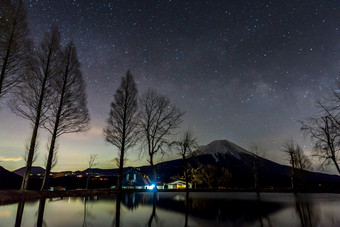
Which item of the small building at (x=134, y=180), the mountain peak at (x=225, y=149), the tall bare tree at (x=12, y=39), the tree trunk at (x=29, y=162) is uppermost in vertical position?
the mountain peak at (x=225, y=149)

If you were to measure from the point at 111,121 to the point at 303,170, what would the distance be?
126 ft

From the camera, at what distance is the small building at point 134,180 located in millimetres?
45031

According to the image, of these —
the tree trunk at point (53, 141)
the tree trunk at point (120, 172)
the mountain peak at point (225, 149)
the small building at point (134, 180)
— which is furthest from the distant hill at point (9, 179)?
the mountain peak at point (225, 149)

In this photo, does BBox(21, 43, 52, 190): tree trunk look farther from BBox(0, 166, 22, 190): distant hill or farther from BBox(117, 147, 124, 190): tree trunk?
BBox(0, 166, 22, 190): distant hill

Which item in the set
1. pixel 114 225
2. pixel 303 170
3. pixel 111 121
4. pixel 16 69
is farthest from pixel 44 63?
pixel 303 170

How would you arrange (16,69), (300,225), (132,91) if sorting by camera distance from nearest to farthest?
1. (300,225)
2. (16,69)
3. (132,91)

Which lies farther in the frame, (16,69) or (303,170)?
(303,170)

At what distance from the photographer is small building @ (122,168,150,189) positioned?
45031 millimetres

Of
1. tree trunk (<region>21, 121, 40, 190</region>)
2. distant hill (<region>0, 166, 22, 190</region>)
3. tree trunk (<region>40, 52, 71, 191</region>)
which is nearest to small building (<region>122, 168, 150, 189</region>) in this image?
distant hill (<region>0, 166, 22, 190</region>)

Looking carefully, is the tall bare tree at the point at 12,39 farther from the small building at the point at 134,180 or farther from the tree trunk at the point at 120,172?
the small building at the point at 134,180

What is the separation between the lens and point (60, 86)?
14836 mm

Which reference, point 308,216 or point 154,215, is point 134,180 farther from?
point 308,216

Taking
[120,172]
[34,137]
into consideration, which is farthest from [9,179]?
[34,137]

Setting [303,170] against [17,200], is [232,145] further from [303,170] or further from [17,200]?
[17,200]
